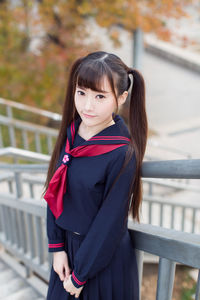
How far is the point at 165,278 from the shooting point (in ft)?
4.42

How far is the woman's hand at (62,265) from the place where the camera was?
1465mm

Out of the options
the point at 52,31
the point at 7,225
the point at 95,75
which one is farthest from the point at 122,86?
the point at 52,31

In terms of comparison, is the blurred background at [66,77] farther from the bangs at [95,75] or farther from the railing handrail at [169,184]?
the bangs at [95,75]

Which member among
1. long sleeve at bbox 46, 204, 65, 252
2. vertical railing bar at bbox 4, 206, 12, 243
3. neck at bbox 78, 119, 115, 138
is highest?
neck at bbox 78, 119, 115, 138

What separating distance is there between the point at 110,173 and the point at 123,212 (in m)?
0.18

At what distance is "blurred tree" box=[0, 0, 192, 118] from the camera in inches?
233

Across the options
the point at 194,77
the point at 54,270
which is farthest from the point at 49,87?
the point at 194,77

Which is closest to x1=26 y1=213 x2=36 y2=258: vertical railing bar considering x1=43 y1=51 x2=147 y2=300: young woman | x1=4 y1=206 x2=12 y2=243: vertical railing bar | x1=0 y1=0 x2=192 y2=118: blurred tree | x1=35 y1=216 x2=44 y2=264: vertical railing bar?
Result: x1=35 y1=216 x2=44 y2=264: vertical railing bar

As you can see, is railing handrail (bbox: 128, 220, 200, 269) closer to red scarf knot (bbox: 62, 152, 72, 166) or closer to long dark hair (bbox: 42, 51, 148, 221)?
long dark hair (bbox: 42, 51, 148, 221)

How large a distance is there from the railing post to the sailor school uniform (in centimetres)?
14

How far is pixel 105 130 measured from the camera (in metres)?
1.30

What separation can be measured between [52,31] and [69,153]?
20.5ft

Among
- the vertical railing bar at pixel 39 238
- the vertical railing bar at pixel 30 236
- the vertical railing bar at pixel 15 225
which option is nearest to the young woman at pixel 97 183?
the vertical railing bar at pixel 39 238

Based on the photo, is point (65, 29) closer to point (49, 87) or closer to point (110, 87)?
point (49, 87)
